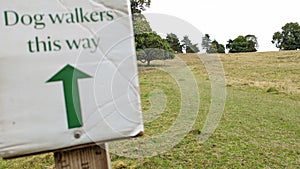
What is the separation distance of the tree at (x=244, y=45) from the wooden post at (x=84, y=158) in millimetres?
26941

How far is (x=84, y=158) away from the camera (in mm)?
835

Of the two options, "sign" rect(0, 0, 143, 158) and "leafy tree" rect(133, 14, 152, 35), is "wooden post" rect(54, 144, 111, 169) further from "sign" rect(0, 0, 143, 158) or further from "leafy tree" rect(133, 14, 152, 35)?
"leafy tree" rect(133, 14, 152, 35)

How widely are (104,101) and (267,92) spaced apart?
716 centimetres

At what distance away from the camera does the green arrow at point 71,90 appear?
76 cm

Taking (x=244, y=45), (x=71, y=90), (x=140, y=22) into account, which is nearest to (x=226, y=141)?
(x=140, y=22)

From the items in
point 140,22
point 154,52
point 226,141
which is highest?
point 140,22

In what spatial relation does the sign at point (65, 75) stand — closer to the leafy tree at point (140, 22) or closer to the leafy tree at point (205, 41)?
the leafy tree at point (140, 22)

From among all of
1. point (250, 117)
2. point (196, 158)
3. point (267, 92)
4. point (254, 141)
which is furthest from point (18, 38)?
point (267, 92)

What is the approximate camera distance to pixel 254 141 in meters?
3.12

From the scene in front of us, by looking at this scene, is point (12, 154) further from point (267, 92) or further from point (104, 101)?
point (267, 92)

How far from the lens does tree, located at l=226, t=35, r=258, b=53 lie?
27.4 m

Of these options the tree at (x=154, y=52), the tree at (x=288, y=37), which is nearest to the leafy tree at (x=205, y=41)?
the tree at (x=154, y=52)

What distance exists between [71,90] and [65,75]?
0.14 ft

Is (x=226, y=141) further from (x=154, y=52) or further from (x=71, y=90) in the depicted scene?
(x=71, y=90)
